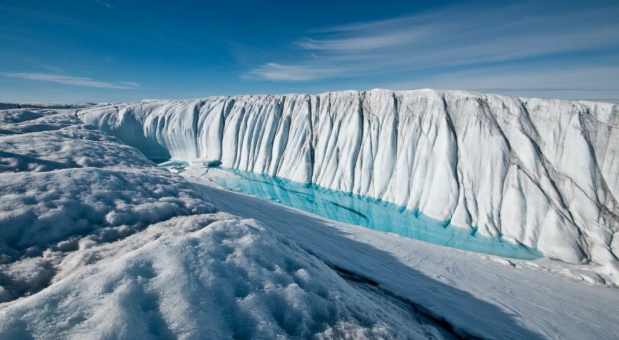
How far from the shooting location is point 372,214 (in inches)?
691

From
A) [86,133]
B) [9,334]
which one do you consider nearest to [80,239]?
[9,334]

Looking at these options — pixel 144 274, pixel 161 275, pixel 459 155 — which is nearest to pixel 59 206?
pixel 144 274

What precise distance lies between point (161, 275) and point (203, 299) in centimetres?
40

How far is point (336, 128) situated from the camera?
965 inches

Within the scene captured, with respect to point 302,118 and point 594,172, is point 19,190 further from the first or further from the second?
point 302,118

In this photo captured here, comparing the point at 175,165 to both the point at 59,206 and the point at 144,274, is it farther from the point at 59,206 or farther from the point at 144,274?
the point at 144,274

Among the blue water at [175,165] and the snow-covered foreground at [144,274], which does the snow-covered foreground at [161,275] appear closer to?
the snow-covered foreground at [144,274]

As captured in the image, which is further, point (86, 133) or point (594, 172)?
point (594, 172)

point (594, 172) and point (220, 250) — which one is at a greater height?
point (594, 172)

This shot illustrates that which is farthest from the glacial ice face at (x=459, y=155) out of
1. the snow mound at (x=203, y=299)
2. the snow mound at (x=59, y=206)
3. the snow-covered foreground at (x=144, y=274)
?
the snow mound at (x=59, y=206)

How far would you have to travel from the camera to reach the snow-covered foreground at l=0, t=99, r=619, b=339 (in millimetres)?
1921

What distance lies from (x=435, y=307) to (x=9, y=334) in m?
5.09

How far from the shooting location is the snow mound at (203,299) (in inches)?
70.2

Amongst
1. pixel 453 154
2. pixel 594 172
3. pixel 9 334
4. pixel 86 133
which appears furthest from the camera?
pixel 453 154
